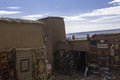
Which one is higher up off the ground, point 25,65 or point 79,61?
point 25,65

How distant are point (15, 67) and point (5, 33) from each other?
1670mm

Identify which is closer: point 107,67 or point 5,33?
point 5,33

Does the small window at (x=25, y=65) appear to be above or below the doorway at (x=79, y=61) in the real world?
above

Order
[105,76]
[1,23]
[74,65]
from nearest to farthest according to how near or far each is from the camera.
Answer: [1,23]
[105,76]
[74,65]

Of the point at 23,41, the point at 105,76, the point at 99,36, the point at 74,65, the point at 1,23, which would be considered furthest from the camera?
the point at 74,65

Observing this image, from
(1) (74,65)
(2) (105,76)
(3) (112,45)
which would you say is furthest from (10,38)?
(1) (74,65)

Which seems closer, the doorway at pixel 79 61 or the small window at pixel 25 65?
the small window at pixel 25 65

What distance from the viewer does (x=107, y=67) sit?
18375 mm

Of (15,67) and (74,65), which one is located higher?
(15,67)

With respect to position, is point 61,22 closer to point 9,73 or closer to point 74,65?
point 74,65

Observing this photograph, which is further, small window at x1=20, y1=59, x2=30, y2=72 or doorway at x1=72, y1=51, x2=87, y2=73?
doorway at x1=72, y1=51, x2=87, y2=73

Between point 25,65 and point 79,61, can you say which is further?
point 79,61

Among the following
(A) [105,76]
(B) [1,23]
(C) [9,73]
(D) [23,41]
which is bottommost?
(A) [105,76]

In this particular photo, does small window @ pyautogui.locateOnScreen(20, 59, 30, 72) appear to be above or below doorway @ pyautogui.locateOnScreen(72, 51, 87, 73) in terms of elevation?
above
